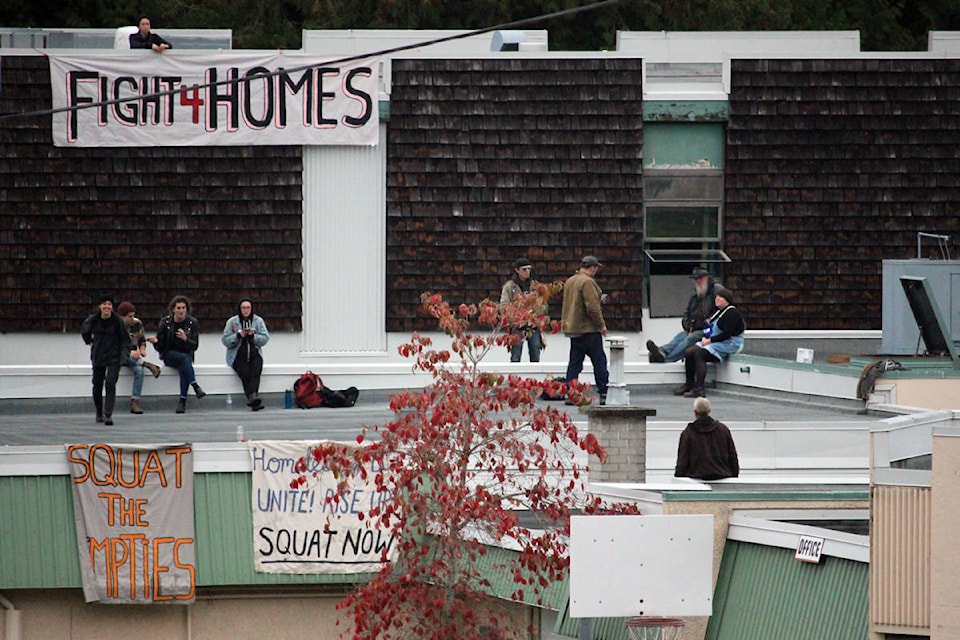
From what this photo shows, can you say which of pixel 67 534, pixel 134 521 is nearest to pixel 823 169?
pixel 134 521

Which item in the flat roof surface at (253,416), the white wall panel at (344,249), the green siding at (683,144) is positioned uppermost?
the green siding at (683,144)

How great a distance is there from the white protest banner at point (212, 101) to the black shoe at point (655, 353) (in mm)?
5833

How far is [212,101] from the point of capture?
80.8ft

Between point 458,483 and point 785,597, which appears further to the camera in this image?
point 458,483

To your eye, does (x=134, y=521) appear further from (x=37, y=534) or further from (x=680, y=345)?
(x=680, y=345)

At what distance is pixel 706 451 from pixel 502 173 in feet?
36.7

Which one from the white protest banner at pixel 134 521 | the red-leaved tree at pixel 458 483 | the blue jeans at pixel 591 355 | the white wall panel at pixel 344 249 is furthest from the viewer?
the white wall panel at pixel 344 249

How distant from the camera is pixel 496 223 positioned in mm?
25125

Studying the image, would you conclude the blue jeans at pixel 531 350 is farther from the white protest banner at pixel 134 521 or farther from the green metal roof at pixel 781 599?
the green metal roof at pixel 781 599

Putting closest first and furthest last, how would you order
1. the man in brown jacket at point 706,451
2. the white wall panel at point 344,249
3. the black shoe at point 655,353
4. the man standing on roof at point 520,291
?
the man in brown jacket at point 706,451
the man standing on roof at point 520,291
the black shoe at point 655,353
the white wall panel at point 344,249

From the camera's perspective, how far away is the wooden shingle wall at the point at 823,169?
2553 centimetres

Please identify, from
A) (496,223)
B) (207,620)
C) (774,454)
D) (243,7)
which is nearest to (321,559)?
(207,620)

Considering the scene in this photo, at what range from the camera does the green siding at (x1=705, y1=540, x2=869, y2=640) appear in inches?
484

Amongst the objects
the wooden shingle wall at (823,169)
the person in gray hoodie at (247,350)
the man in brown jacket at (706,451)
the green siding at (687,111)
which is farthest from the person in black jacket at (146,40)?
the man in brown jacket at (706,451)
